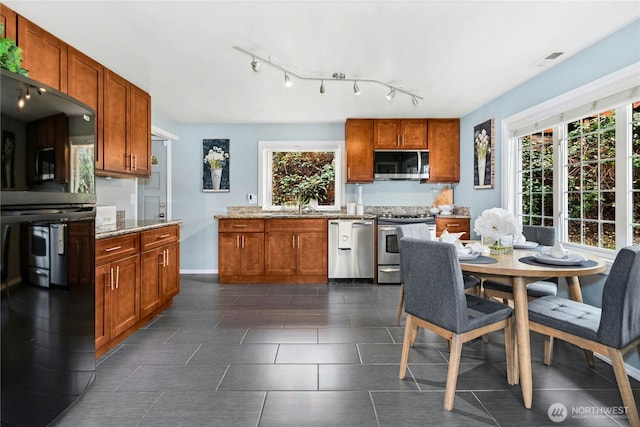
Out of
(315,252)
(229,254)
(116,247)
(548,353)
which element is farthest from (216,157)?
(548,353)

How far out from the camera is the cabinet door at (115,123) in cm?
A: 289

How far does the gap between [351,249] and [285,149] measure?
1.85 m

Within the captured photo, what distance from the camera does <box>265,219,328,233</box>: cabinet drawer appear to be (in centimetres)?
456

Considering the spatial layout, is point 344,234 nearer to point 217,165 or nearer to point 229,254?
point 229,254

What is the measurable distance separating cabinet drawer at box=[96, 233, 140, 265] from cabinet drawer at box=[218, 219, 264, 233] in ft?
5.76

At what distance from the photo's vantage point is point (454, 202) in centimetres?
502

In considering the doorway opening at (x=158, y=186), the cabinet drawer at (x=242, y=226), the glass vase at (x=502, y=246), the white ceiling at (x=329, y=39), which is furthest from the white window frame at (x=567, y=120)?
the doorway opening at (x=158, y=186)

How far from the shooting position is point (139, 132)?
3.40 metres

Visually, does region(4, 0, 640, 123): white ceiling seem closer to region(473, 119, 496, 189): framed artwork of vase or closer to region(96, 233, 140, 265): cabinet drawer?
region(473, 119, 496, 189): framed artwork of vase

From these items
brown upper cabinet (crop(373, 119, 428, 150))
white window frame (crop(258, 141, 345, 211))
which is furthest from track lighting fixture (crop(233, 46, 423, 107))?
white window frame (crop(258, 141, 345, 211))

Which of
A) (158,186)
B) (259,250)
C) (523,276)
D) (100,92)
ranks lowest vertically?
(259,250)

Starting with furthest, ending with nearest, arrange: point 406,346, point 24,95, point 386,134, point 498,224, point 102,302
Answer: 1. point 386,134
2. point 102,302
3. point 498,224
4. point 406,346
5. point 24,95

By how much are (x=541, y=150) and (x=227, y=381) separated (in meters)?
3.32

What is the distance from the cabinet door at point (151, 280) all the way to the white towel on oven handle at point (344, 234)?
2.18 m
